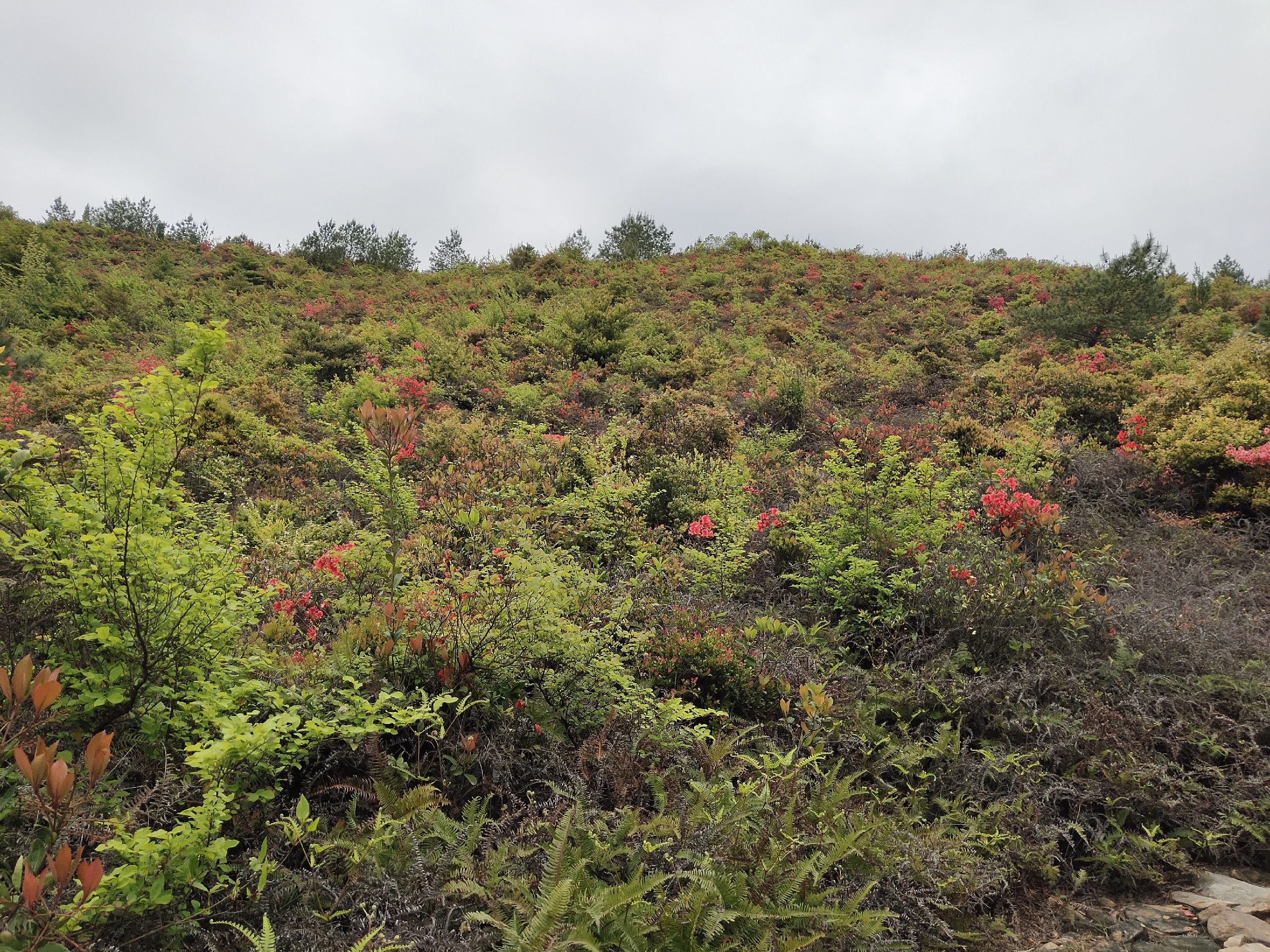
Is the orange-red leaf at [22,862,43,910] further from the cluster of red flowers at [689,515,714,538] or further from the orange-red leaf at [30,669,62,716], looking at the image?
the cluster of red flowers at [689,515,714,538]

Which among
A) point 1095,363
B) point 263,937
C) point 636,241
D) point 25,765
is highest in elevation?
point 636,241

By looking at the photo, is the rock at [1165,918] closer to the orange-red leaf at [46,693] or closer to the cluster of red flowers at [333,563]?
the orange-red leaf at [46,693]

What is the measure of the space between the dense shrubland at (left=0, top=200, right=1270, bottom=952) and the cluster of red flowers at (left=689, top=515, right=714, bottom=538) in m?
0.14

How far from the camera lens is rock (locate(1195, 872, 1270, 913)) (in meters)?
2.76

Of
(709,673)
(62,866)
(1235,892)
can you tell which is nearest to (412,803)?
(62,866)

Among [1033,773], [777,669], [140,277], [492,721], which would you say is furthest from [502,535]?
[140,277]

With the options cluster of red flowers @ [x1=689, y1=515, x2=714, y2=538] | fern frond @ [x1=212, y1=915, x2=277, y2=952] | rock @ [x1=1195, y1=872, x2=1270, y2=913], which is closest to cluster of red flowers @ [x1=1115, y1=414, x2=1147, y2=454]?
cluster of red flowers @ [x1=689, y1=515, x2=714, y2=538]

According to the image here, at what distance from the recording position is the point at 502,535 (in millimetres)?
4211

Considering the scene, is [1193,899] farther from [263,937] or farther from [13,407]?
[13,407]

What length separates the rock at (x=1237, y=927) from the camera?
254cm

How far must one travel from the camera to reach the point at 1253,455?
658 centimetres

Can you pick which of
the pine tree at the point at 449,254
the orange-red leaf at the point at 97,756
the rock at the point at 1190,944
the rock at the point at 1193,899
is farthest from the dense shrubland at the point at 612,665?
the pine tree at the point at 449,254

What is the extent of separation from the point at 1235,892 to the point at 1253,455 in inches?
229

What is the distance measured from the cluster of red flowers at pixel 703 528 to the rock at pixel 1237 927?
3.72 meters
